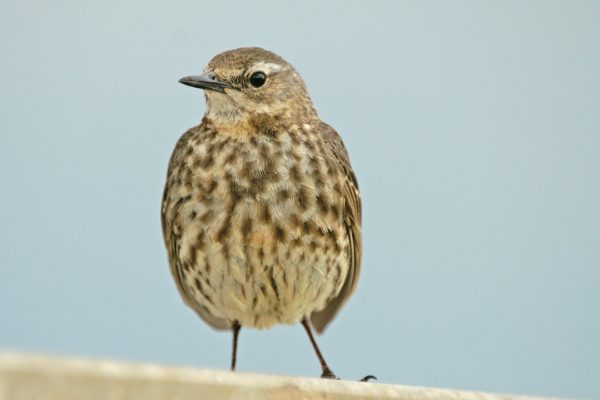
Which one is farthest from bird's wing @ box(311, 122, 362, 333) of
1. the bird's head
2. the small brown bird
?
the bird's head

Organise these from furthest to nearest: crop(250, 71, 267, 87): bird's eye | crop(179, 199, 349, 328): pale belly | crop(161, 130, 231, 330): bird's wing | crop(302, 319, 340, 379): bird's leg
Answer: crop(302, 319, 340, 379): bird's leg, crop(250, 71, 267, 87): bird's eye, crop(161, 130, 231, 330): bird's wing, crop(179, 199, 349, 328): pale belly

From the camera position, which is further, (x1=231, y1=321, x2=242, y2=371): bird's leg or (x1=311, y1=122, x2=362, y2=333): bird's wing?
(x1=231, y1=321, x2=242, y2=371): bird's leg

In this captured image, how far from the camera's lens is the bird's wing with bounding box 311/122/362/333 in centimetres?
652

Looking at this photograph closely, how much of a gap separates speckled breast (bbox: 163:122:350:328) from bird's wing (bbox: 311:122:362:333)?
0.15 meters

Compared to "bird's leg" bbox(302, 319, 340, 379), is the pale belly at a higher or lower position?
higher

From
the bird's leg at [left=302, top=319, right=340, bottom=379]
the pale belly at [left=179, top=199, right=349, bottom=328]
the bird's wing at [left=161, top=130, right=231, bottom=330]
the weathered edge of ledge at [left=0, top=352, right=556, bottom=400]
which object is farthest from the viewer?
the bird's leg at [left=302, top=319, right=340, bottom=379]

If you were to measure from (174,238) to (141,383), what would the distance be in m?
3.90

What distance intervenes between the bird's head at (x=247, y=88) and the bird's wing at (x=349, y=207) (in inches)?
10.6

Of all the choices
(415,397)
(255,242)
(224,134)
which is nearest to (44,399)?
(415,397)

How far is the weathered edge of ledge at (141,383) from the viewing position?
2201mm

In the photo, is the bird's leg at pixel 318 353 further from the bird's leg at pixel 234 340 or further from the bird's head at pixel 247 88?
the bird's head at pixel 247 88

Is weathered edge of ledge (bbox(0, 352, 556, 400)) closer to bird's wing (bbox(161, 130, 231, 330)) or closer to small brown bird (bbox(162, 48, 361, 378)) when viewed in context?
small brown bird (bbox(162, 48, 361, 378))

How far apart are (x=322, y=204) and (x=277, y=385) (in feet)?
10.4

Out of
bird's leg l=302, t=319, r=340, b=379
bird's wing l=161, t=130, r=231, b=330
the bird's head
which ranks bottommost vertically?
bird's leg l=302, t=319, r=340, b=379
